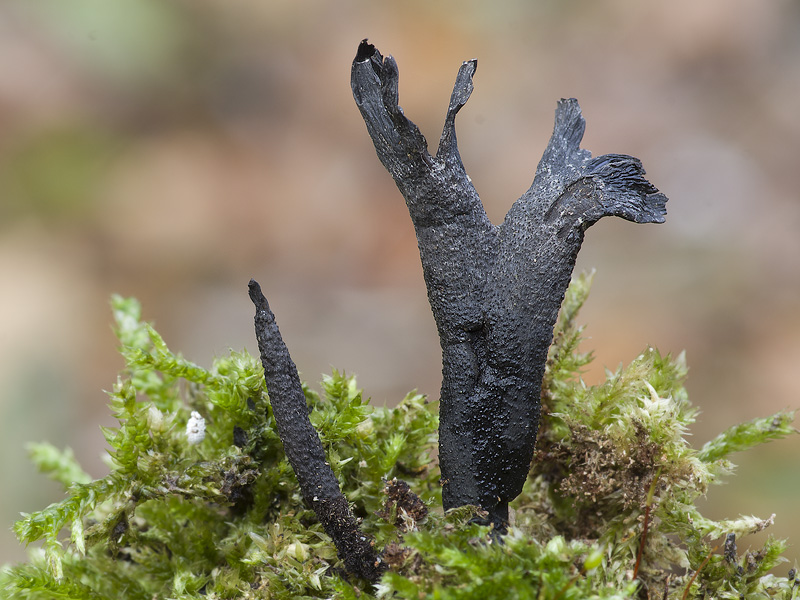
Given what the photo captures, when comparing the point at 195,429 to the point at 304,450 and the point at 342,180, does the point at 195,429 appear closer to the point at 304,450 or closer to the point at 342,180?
the point at 304,450

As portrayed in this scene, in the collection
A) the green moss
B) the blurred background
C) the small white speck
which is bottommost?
the green moss

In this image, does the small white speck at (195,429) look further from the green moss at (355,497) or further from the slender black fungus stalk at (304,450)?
the slender black fungus stalk at (304,450)

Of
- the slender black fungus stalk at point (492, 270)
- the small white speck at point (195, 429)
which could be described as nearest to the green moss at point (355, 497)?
the small white speck at point (195, 429)

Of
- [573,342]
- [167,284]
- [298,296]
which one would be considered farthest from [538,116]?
[573,342]

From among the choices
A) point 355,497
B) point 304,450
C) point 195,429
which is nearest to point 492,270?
point 304,450

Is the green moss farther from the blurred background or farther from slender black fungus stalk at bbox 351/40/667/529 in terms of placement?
the blurred background

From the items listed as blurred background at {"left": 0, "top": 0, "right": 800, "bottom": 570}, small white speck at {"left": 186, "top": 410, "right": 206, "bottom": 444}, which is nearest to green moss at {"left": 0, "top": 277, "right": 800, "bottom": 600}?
small white speck at {"left": 186, "top": 410, "right": 206, "bottom": 444}
